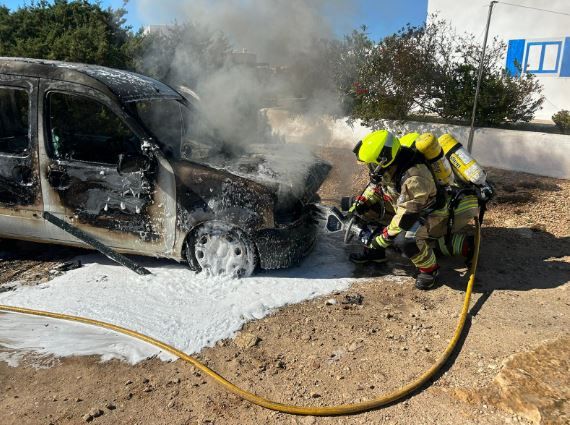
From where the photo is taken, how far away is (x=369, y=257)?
15.4 feet

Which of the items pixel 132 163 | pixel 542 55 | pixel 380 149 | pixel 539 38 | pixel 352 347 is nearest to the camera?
pixel 352 347

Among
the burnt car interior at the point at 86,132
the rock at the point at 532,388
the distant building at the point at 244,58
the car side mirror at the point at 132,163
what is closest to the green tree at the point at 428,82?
the distant building at the point at 244,58

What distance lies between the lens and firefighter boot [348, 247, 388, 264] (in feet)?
15.4

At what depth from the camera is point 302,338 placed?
11.2 feet

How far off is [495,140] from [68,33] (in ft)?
26.8

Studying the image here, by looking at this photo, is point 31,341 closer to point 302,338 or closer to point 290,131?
point 302,338

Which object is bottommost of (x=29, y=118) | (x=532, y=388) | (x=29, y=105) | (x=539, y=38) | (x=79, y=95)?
(x=532, y=388)

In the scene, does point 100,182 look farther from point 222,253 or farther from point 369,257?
point 369,257

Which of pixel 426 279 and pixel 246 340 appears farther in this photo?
pixel 426 279

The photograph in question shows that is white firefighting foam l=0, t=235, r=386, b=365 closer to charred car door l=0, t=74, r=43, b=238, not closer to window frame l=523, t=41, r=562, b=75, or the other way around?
charred car door l=0, t=74, r=43, b=238

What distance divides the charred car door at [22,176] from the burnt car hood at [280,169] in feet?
5.05

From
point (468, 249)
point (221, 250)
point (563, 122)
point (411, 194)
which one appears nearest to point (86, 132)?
point (221, 250)

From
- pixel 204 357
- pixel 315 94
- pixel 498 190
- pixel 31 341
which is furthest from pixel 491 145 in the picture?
pixel 31 341

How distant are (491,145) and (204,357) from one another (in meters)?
7.08
